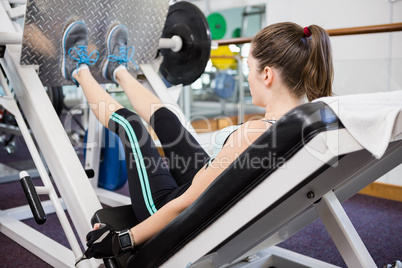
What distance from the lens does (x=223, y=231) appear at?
96 cm

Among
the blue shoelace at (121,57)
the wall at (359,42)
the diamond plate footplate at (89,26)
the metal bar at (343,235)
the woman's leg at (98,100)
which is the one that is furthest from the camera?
the wall at (359,42)

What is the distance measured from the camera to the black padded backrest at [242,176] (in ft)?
2.56

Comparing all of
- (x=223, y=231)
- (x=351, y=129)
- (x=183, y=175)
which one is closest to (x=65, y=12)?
(x=183, y=175)

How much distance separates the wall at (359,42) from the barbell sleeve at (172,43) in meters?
1.08

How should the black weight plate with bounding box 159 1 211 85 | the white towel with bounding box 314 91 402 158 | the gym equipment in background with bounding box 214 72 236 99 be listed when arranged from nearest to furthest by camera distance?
the white towel with bounding box 314 91 402 158 < the black weight plate with bounding box 159 1 211 85 < the gym equipment in background with bounding box 214 72 236 99

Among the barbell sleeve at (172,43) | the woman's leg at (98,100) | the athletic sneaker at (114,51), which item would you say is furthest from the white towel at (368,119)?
the barbell sleeve at (172,43)

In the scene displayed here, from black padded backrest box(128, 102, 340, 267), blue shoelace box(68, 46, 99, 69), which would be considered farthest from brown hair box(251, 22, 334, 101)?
blue shoelace box(68, 46, 99, 69)

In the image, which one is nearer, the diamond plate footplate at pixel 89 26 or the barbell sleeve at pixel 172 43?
the diamond plate footplate at pixel 89 26

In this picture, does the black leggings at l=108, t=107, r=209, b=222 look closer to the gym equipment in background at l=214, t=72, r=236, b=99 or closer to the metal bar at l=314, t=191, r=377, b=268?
the metal bar at l=314, t=191, r=377, b=268

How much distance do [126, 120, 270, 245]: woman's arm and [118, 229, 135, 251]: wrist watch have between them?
12 mm

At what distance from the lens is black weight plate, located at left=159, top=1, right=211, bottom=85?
2.11m

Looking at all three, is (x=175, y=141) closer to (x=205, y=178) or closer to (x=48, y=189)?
(x=205, y=178)

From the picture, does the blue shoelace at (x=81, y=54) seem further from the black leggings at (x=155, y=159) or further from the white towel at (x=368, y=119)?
the white towel at (x=368, y=119)

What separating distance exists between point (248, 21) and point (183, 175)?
5.30 m
